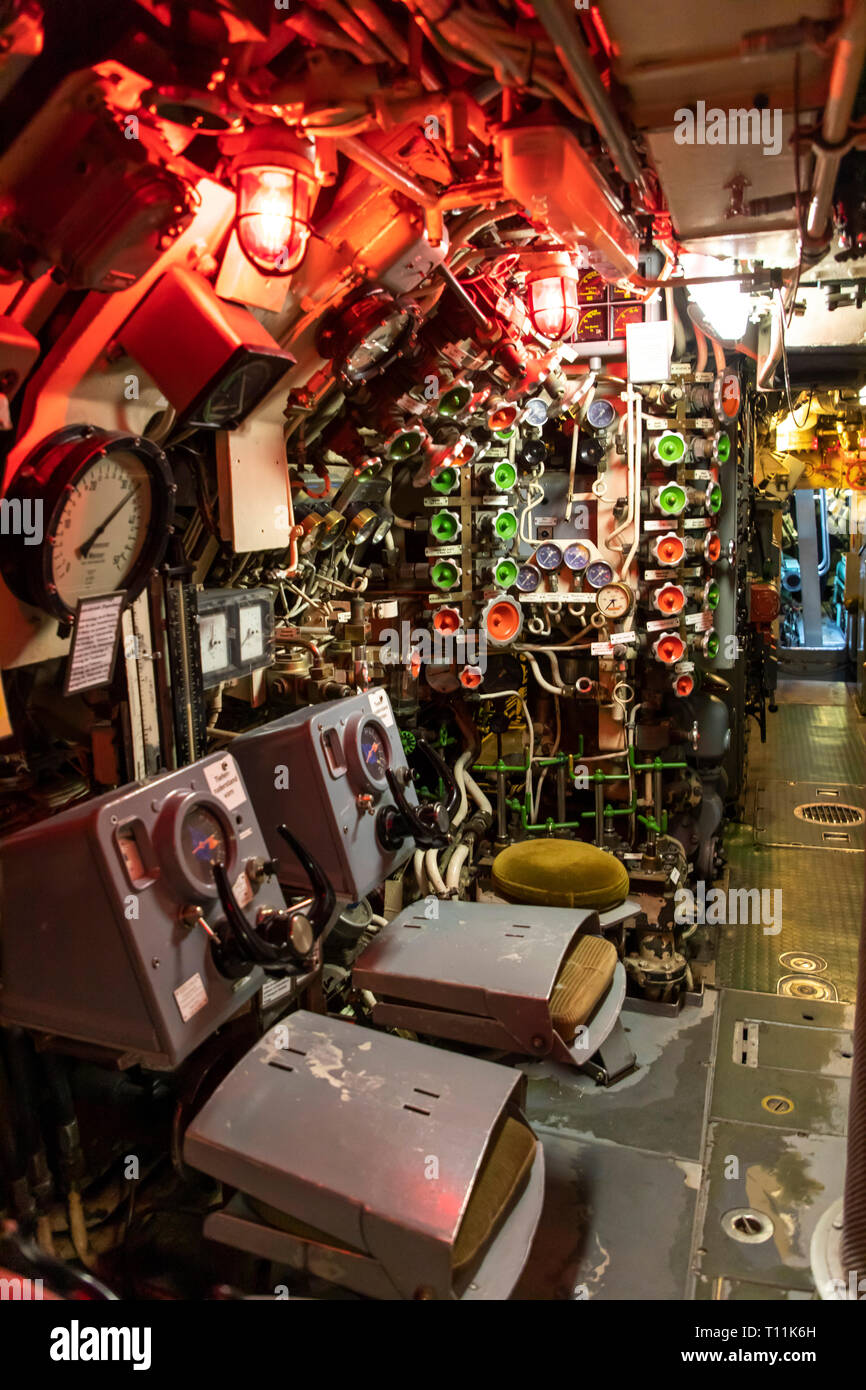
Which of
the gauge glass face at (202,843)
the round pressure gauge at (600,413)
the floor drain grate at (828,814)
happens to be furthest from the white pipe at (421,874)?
the floor drain grate at (828,814)

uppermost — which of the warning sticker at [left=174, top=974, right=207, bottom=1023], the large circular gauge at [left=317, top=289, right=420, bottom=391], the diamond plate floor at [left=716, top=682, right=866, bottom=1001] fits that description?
the large circular gauge at [left=317, top=289, right=420, bottom=391]

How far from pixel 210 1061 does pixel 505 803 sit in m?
3.32

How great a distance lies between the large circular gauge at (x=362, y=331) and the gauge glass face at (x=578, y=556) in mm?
2177

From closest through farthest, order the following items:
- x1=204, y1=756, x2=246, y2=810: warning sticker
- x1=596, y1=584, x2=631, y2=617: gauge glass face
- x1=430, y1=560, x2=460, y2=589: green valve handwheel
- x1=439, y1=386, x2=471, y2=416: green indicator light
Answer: x1=204, y1=756, x2=246, y2=810: warning sticker → x1=439, y1=386, x2=471, y2=416: green indicator light → x1=430, y1=560, x2=460, y2=589: green valve handwheel → x1=596, y1=584, x2=631, y2=617: gauge glass face

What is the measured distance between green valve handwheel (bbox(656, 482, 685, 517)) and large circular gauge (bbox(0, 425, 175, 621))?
11.4 ft

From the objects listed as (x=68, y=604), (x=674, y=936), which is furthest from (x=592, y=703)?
(x=68, y=604)

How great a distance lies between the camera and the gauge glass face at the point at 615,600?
17.4 ft

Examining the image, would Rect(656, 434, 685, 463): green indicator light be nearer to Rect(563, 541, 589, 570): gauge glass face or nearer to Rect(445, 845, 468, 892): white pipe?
Rect(563, 541, 589, 570): gauge glass face

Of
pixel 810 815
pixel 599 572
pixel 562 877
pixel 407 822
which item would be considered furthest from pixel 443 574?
pixel 810 815

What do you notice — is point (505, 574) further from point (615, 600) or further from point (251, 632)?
point (251, 632)

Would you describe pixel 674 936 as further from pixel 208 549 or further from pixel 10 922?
pixel 10 922

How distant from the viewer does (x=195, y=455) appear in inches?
118

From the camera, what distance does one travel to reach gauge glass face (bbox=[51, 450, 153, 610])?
2.25m

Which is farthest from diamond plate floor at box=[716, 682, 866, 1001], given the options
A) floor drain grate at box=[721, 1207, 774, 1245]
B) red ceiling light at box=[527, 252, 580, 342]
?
red ceiling light at box=[527, 252, 580, 342]
